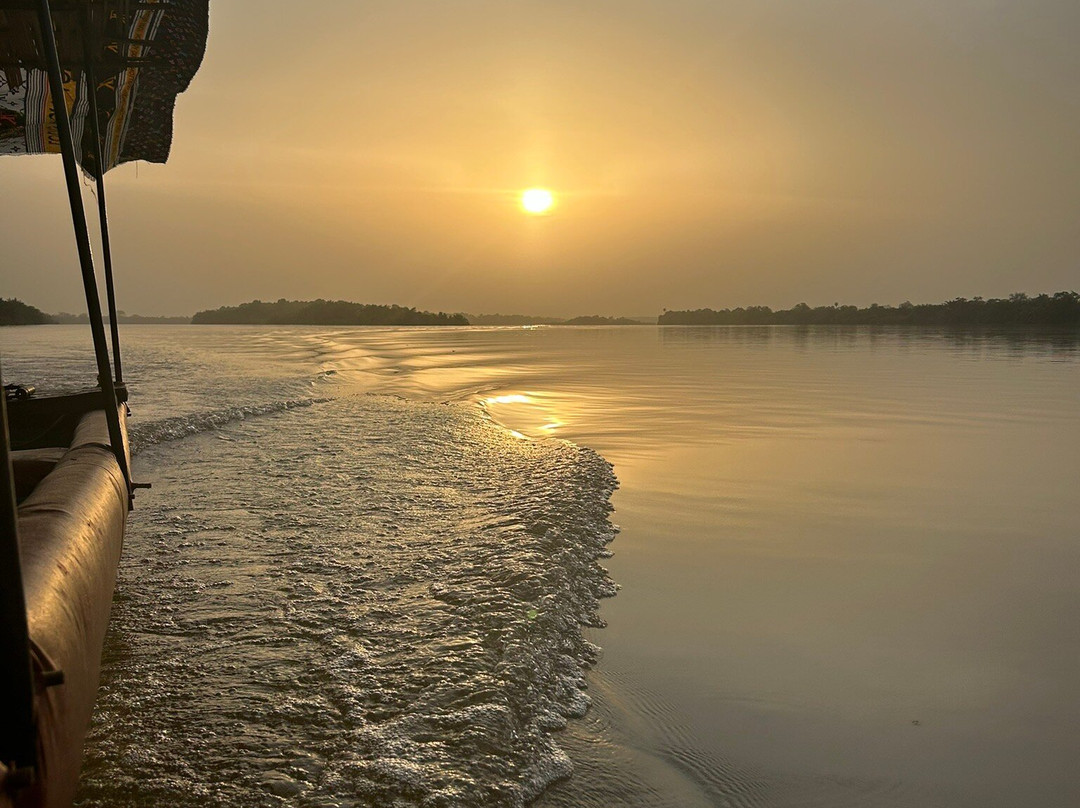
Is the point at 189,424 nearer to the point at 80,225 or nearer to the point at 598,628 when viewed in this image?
the point at 80,225

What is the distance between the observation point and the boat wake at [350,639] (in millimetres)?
2582

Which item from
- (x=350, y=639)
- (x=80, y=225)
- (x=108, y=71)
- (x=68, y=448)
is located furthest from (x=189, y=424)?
(x=350, y=639)

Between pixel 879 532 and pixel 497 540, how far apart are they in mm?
2945

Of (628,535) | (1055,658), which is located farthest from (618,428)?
(1055,658)

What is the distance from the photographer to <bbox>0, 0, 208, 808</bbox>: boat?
155 cm

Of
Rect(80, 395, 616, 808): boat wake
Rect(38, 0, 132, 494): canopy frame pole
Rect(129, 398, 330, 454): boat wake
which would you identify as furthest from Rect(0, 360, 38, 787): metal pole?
Rect(129, 398, 330, 454): boat wake

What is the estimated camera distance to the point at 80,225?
3.58m

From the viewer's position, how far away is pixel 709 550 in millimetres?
5141

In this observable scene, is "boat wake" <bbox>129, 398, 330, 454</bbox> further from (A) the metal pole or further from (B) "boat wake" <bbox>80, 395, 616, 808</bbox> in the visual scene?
(A) the metal pole

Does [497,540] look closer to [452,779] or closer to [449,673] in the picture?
[449,673]

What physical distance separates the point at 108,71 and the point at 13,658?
21.3 ft

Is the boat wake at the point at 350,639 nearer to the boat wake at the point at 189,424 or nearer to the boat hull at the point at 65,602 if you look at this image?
the boat hull at the point at 65,602

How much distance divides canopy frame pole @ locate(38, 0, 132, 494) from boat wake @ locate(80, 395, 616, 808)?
1056 mm

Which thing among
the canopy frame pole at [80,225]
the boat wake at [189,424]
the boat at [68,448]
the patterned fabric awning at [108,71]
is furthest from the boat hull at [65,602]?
the boat wake at [189,424]
